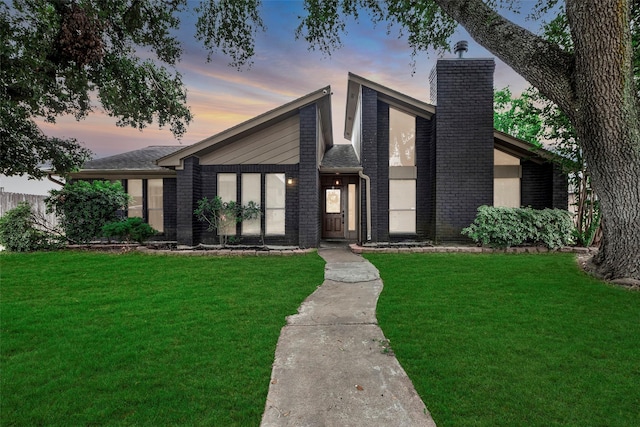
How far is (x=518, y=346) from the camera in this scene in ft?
9.77

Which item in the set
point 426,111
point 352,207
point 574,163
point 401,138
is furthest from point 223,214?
point 574,163

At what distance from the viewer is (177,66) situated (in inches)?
295

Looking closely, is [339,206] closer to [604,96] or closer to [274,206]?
[274,206]

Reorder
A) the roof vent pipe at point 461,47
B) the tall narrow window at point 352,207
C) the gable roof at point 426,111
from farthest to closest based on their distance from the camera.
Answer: the tall narrow window at point 352,207, the roof vent pipe at point 461,47, the gable roof at point 426,111

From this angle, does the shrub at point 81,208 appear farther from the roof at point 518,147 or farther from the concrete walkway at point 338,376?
the roof at point 518,147

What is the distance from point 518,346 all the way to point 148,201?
12.0 meters

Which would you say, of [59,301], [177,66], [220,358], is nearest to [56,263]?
[59,301]

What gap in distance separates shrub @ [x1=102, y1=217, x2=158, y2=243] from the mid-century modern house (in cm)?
108

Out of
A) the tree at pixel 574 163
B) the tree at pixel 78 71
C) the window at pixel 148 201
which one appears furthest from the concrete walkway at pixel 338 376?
the window at pixel 148 201

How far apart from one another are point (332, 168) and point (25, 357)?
29.5 ft

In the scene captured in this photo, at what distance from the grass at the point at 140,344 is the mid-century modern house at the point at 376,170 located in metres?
4.04

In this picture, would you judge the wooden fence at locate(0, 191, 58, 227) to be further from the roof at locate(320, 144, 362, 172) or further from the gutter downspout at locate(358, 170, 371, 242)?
the gutter downspout at locate(358, 170, 371, 242)

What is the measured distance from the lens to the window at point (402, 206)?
1052cm

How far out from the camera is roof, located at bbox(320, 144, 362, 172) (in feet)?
34.8
